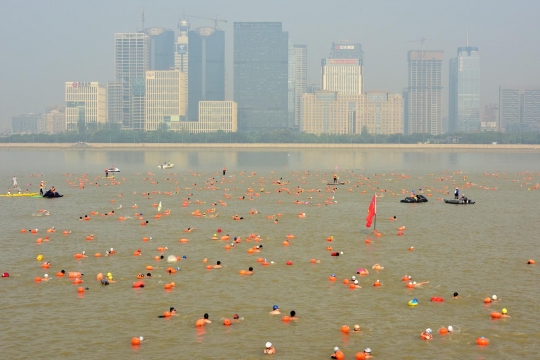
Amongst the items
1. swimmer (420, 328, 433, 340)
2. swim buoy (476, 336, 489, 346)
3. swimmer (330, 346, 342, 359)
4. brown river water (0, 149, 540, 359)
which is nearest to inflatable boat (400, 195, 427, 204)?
brown river water (0, 149, 540, 359)

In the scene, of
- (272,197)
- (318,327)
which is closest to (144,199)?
(272,197)

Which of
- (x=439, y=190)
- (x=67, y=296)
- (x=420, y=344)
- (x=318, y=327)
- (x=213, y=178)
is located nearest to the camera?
(x=420, y=344)

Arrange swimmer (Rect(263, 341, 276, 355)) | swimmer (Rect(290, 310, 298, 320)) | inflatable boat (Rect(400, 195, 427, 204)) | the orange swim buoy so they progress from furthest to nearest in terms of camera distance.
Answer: inflatable boat (Rect(400, 195, 427, 204)), the orange swim buoy, swimmer (Rect(290, 310, 298, 320)), swimmer (Rect(263, 341, 276, 355))

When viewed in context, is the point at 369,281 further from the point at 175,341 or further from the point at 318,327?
the point at 175,341

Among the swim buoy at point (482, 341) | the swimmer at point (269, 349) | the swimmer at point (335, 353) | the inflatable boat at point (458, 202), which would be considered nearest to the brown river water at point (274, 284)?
the swim buoy at point (482, 341)

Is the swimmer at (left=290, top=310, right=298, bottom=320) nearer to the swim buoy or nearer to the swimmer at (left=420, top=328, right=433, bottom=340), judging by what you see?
Result: the swimmer at (left=420, top=328, right=433, bottom=340)

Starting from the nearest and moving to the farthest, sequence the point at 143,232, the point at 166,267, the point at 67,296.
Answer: the point at 67,296
the point at 166,267
the point at 143,232

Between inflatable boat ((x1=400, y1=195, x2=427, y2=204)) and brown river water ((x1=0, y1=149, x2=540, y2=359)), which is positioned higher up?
inflatable boat ((x1=400, y1=195, x2=427, y2=204))

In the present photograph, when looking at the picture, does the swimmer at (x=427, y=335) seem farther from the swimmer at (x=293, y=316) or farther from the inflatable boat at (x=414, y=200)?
the inflatable boat at (x=414, y=200)

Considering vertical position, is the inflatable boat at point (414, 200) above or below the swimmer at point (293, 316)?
above

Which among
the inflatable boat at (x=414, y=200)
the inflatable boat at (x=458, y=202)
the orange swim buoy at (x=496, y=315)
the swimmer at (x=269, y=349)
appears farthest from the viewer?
the inflatable boat at (x=414, y=200)

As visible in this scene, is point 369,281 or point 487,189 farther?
point 487,189

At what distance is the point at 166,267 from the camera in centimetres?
4438

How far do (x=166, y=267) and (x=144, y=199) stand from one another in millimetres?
41009
